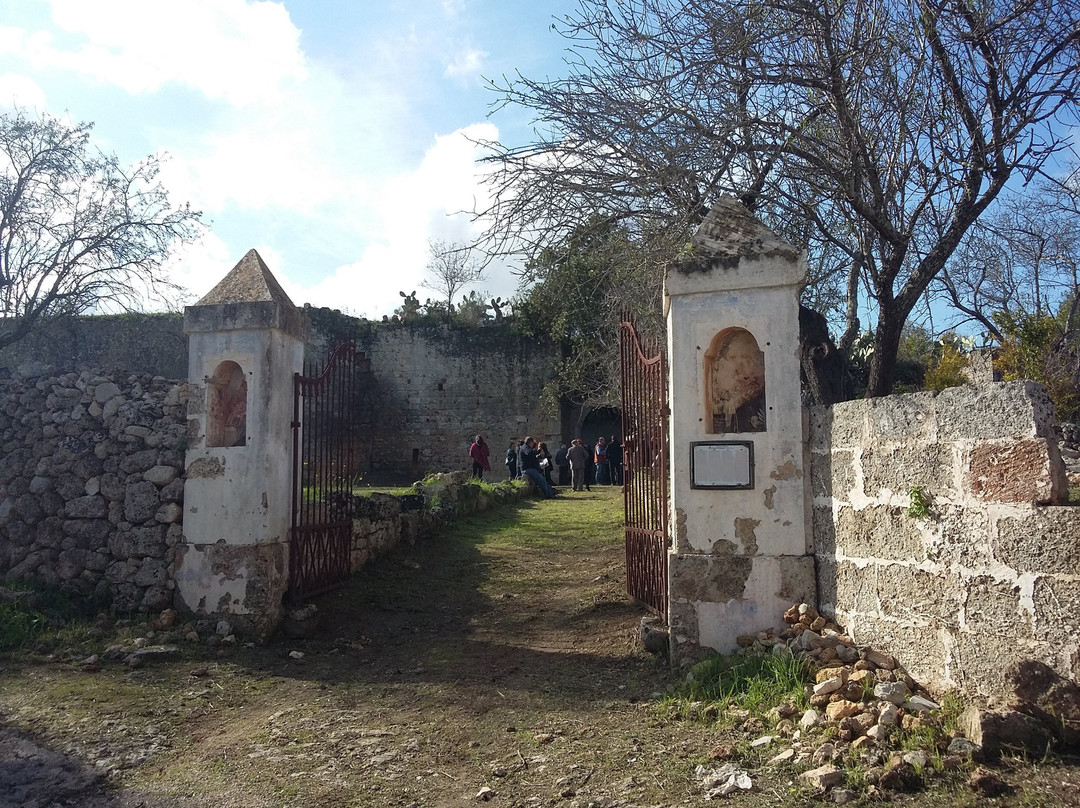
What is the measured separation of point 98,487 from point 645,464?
4485 millimetres

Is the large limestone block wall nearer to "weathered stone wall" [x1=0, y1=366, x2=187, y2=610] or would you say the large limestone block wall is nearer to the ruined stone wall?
"weathered stone wall" [x1=0, y1=366, x2=187, y2=610]

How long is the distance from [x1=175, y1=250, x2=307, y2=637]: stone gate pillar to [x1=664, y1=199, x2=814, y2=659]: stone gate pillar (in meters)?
3.13


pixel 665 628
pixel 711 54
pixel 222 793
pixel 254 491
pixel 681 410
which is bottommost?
pixel 222 793

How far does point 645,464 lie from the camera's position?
20.0 feet

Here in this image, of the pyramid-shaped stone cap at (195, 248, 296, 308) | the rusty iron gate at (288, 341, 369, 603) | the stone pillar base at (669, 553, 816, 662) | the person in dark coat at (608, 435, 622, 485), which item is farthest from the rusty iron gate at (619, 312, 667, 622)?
the person in dark coat at (608, 435, 622, 485)

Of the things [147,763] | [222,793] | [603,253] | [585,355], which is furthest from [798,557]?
[585,355]

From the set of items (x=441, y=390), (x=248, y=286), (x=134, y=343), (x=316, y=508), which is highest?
(x=134, y=343)

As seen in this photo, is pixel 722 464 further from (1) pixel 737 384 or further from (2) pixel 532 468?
(2) pixel 532 468

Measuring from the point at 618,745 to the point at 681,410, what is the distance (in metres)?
2.03

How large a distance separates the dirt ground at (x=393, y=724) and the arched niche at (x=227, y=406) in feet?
5.20

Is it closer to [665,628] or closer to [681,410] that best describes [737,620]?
[665,628]

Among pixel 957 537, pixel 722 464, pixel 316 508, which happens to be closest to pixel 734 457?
pixel 722 464

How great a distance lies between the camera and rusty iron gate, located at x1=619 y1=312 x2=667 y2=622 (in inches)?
222

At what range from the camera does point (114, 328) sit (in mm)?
23562
